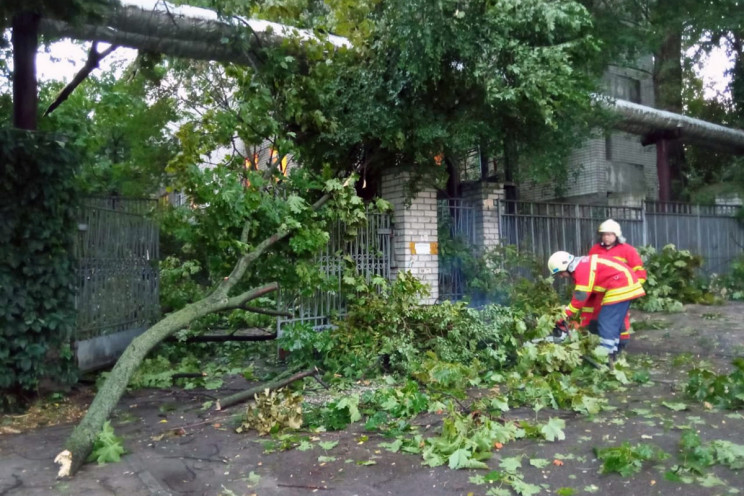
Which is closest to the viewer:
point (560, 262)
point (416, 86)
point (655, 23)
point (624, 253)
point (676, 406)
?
point (676, 406)

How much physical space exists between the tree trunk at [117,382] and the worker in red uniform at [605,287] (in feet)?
10.6

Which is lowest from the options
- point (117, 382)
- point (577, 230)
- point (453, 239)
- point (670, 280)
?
point (117, 382)

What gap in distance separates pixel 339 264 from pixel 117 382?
11.7ft

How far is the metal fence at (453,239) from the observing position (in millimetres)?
9422

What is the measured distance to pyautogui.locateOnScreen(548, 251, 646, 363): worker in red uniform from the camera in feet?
24.0

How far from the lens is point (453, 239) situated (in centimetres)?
973

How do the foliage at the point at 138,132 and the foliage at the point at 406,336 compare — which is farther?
the foliage at the point at 138,132

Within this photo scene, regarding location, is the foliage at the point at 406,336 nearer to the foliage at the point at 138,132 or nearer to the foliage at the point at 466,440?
the foliage at the point at 466,440

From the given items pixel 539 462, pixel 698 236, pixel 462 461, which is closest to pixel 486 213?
pixel 539 462

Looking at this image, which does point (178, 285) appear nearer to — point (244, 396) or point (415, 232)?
point (415, 232)

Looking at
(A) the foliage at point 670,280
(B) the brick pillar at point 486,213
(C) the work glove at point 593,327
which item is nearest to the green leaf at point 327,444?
(C) the work glove at point 593,327

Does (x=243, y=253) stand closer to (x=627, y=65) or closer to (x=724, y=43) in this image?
(x=627, y=65)

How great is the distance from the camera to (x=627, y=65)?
1292 cm

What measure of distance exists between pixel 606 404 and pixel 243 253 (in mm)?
3958
